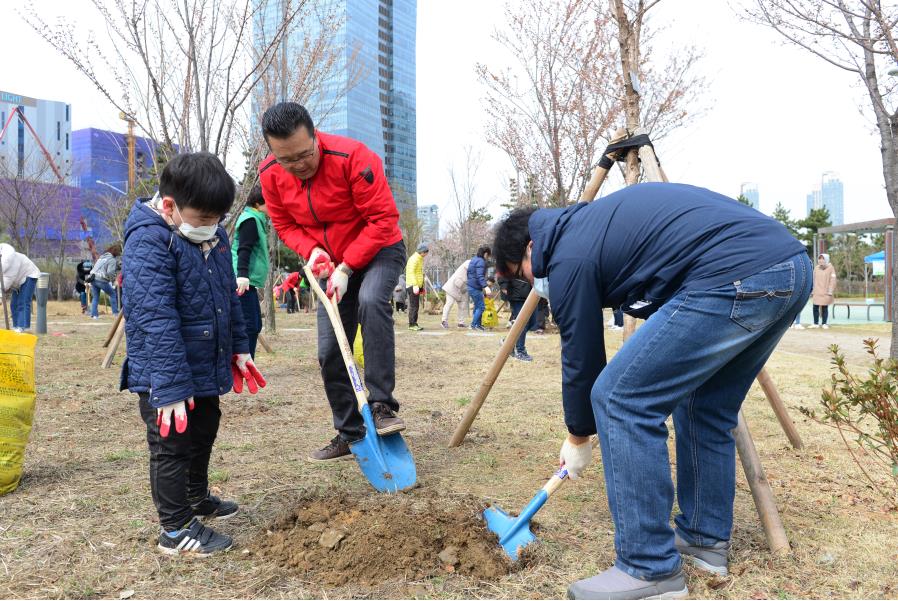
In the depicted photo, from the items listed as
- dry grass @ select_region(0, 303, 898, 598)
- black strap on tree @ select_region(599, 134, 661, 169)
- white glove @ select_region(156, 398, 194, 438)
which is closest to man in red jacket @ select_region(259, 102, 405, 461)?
dry grass @ select_region(0, 303, 898, 598)

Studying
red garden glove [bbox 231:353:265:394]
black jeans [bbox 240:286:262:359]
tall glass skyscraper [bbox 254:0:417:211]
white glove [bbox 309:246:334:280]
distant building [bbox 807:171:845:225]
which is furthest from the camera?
distant building [bbox 807:171:845:225]

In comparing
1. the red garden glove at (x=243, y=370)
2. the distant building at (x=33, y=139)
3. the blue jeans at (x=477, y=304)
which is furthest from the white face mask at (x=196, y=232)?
the distant building at (x=33, y=139)

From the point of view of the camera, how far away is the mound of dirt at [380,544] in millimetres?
2262

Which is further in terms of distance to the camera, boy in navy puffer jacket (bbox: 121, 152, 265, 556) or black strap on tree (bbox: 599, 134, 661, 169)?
black strap on tree (bbox: 599, 134, 661, 169)

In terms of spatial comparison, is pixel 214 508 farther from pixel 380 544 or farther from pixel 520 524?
pixel 520 524

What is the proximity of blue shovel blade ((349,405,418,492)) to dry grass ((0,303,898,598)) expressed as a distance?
4.5 inches

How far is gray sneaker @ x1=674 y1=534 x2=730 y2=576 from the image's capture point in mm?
2273

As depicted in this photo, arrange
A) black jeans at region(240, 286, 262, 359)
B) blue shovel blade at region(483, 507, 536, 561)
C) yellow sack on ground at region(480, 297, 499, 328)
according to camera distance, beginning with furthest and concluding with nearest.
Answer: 1. yellow sack on ground at region(480, 297, 499, 328)
2. black jeans at region(240, 286, 262, 359)
3. blue shovel blade at region(483, 507, 536, 561)

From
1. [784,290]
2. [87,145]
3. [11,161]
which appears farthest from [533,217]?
[87,145]

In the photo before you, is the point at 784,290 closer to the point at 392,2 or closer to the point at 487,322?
the point at 487,322

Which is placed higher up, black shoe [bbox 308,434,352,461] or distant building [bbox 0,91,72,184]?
distant building [bbox 0,91,72,184]

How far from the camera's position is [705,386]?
7.73 ft

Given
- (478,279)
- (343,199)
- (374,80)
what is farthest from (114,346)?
(374,80)

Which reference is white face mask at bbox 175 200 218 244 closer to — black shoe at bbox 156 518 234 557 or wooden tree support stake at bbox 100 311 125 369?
black shoe at bbox 156 518 234 557
